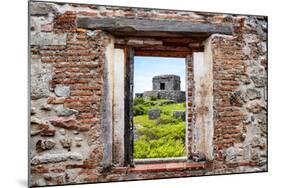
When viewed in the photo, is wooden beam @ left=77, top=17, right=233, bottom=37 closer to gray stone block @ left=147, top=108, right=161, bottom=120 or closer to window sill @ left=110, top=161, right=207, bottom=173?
gray stone block @ left=147, top=108, right=161, bottom=120

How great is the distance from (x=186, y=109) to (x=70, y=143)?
3.86 ft

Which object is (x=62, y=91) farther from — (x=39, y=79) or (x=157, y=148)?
(x=157, y=148)

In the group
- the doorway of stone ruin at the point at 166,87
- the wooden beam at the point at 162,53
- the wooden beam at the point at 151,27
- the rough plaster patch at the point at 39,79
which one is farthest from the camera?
the wooden beam at the point at 162,53

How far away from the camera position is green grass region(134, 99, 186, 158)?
379cm

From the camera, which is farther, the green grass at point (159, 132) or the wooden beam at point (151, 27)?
the green grass at point (159, 132)

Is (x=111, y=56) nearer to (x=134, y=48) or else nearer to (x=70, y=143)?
(x=134, y=48)

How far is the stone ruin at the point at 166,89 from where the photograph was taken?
3.81m

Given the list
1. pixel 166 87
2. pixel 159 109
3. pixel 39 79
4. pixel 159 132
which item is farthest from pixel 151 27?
pixel 39 79

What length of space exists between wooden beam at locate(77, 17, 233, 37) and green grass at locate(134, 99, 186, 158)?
2.13 feet

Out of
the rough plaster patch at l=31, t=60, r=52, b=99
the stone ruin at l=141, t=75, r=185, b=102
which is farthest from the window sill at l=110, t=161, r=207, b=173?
the rough plaster patch at l=31, t=60, r=52, b=99

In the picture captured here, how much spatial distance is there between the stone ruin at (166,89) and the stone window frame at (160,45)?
0.48 ft

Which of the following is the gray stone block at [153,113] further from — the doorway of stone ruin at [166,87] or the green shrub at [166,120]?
the doorway of stone ruin at [166,87]

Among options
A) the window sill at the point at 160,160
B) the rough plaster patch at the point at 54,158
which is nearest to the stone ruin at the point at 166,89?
the window sill at the point at 160,160

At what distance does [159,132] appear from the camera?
3.84 m
